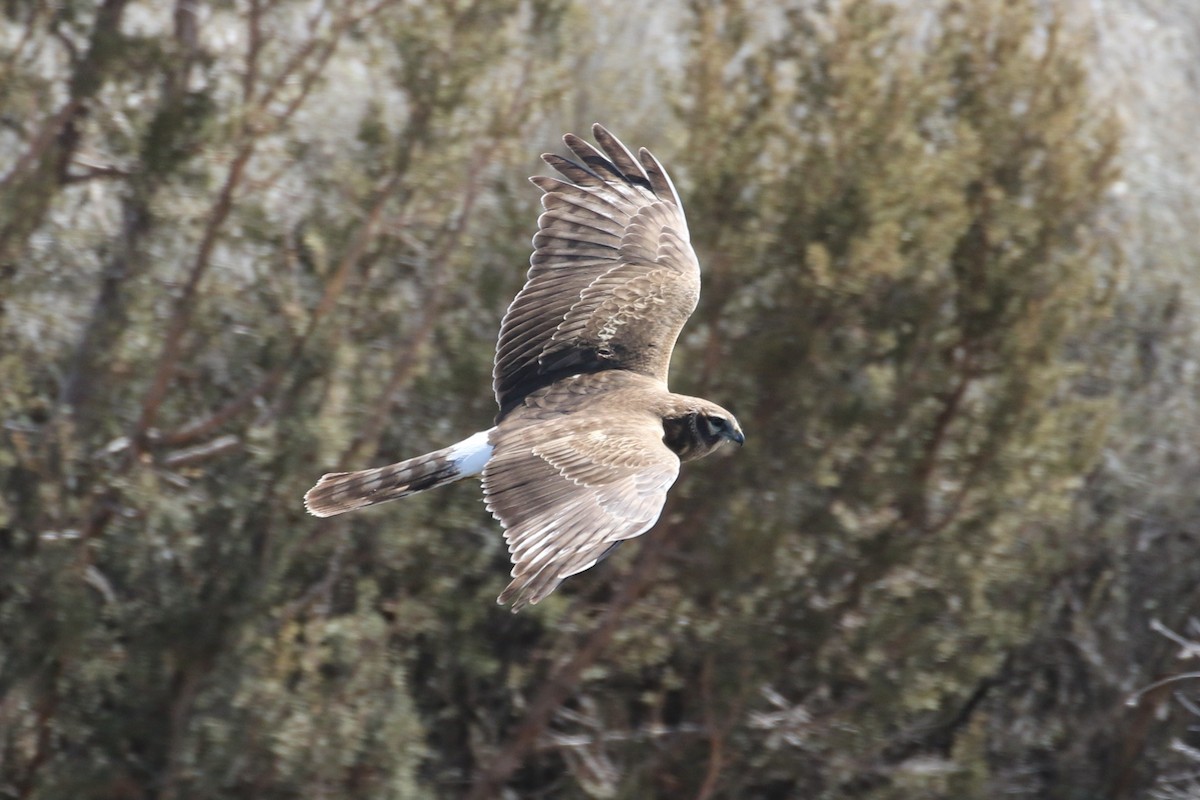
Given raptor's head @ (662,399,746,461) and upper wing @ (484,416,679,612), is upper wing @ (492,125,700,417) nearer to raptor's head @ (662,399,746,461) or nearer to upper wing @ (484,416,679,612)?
raptor's head @ (662,399,746,461)

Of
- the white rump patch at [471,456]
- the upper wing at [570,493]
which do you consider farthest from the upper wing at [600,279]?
the upper wing at [570,493]

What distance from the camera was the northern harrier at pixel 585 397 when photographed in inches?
209

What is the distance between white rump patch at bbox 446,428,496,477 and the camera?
6223mm

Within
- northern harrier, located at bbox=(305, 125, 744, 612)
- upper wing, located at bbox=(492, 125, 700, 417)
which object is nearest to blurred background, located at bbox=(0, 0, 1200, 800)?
upper wing, located at bbox=(492, 125, 700, 417)

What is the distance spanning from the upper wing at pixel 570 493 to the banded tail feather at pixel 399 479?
0.51 ft

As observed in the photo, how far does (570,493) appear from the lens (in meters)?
5.47

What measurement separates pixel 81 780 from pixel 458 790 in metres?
2.05

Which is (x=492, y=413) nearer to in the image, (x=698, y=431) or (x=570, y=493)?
(x=698, y=431)

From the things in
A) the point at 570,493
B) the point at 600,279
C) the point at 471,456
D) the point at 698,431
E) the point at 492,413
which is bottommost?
the point at 492,413

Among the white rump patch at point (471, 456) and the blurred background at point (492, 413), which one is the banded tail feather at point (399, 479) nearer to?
the white rump patch at point (471, 456)

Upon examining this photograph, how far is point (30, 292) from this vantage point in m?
9.33

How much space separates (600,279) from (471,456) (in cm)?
125

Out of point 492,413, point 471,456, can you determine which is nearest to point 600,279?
point 471,456

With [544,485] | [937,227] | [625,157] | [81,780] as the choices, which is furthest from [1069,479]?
[81,780]
